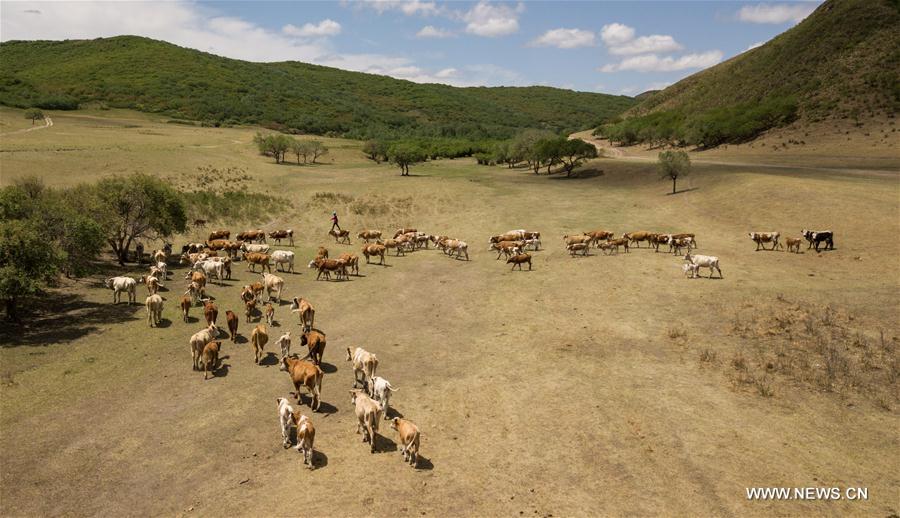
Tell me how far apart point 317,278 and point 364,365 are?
1443cm

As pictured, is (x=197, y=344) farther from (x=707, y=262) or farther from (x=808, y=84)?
(x=808, y=84)

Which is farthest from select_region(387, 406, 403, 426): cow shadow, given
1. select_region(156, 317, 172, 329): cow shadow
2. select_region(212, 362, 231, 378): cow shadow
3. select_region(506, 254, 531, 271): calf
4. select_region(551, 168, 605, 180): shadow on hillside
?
select_region(551, 168, 605, 180): shadow on hillside

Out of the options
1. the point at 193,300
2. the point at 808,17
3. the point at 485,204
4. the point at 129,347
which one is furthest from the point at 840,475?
the point at 808,17

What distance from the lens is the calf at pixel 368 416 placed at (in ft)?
39.8

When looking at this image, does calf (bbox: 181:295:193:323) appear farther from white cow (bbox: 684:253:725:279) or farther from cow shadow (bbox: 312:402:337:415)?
white cow (bbox: 684:253:725:279)

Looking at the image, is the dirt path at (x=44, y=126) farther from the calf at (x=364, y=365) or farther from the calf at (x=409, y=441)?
the calf at (x=409, y=441)

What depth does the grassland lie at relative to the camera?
1076cm

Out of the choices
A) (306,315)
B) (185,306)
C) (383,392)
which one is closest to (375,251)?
(306,315)

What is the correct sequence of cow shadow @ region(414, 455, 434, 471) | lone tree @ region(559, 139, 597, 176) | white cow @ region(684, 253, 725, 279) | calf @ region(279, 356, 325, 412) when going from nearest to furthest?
cow shadow @ region(414, 455, 434, 471) → calf @ region(279, 356, 325, 412) → white cow @ region(684, 253, 725, 279) → lone tree @ region(559, 139, 597, 176)

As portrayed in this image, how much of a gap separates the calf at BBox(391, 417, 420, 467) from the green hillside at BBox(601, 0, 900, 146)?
9386 cm

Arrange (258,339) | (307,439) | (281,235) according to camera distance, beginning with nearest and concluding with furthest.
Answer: (307,439) < (258,339) < (281,235)

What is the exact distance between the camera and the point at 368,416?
12.2 meters

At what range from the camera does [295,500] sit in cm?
1035

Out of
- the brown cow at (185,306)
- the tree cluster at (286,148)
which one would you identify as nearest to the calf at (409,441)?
the brown cow at (185,306)
